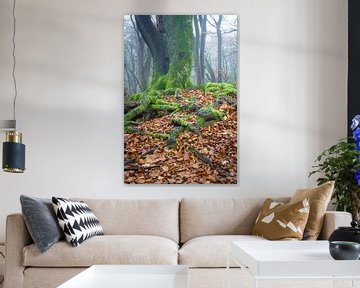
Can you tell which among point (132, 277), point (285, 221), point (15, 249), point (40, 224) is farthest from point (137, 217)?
point (132, 277)

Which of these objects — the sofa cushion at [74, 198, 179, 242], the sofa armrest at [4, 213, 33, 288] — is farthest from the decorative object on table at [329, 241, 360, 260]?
the sofa armrest at [4, 213, 33, 288]

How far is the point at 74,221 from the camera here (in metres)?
3.80

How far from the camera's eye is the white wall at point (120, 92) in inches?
198

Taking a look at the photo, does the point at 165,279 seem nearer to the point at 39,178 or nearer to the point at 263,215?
A: the point at 263,215

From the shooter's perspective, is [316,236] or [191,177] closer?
[316,236]

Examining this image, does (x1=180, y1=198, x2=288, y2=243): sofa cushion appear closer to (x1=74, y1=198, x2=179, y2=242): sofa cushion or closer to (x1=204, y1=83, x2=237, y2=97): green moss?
(x1=74, y1=198, x2=179, y2=242): sofa cushion

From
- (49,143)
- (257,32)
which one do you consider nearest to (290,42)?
(257,32)

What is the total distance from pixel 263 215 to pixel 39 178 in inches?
79.2

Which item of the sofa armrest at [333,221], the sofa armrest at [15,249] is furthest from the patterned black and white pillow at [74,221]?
the sofa armrest at [333,221]

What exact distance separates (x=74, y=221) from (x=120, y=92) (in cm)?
159

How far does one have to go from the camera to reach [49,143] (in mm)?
5031

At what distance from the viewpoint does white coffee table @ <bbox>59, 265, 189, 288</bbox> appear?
8.54 feet

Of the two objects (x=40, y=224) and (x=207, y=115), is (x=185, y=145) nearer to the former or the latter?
(x=207, y=115)

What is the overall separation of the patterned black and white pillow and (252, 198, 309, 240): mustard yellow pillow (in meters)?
1.19
